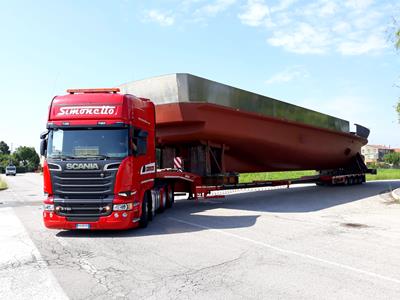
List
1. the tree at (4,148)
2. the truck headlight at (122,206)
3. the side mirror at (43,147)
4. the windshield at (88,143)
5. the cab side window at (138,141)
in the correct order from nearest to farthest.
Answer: the truck headlight at (122,206), the windshield at (88,143), the side mirror at (43,147), the cab side window at (138,141), the tree at (4,148)

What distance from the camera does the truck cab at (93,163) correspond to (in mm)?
7770

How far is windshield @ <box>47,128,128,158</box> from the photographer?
7957mm

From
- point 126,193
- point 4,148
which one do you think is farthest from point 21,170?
point 126,193

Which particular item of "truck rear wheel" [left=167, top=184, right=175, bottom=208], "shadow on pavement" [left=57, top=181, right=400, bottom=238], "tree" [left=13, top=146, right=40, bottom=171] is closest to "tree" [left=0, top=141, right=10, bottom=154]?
"tree" [left=13, top=146, right=40, bottom=171]

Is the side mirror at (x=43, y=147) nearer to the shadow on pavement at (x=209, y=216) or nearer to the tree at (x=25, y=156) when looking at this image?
the shadow on pavement at (x=209, y=216)

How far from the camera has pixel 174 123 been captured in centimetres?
1212

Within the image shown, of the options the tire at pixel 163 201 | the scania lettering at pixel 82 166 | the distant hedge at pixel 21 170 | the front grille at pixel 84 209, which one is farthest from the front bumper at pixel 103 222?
the distant hedge at pixel 21 170

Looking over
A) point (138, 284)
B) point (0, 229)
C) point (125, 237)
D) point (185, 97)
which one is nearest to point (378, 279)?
point (138, 284)

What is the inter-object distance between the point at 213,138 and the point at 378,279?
8.74 meters

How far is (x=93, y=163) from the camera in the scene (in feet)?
25.6

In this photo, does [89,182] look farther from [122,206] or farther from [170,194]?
[170,194]

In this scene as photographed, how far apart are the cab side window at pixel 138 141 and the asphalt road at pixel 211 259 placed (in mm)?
1912

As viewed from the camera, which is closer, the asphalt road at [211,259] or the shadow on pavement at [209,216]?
the asphalt road at [211,259]

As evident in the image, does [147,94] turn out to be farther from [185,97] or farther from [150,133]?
[150,133]
